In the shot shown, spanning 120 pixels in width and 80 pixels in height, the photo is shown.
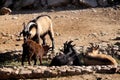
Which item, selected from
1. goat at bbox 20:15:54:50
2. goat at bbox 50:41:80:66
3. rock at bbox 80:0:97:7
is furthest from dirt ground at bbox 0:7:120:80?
goat at bbox 50:41:80:66

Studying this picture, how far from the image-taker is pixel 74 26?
65.7ft

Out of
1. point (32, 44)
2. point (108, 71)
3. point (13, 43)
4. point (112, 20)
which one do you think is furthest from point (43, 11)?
point (108, 71)

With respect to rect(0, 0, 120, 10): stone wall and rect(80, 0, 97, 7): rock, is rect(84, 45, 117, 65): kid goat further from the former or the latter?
rect(0, 0, 120, 10): stone wall

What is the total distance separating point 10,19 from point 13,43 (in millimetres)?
4148

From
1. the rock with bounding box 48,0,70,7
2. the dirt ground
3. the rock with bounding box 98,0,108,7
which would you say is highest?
the rock with bounding box 48,0,70,7

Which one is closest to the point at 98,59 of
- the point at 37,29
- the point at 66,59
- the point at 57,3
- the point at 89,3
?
the point at 66,59

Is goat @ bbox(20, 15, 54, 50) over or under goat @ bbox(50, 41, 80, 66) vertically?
over

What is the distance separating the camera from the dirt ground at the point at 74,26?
17.7m

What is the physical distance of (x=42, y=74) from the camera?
10711 millimetres

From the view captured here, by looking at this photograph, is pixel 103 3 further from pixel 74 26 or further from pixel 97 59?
pixel 97 59

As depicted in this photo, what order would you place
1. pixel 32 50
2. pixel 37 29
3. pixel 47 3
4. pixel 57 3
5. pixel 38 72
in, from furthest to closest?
pixel 47 3 → pixel 57 3 → pixel 37 29 → pixel 32 50 → pixel 38 72

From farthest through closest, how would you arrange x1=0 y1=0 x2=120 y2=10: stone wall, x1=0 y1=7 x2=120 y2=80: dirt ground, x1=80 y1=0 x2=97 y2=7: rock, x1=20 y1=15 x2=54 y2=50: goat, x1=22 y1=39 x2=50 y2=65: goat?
1. x1=0 y1=0 x2=120 y2=10: stone wall
2. x1=80 y1=0 x2=97 y2=7: rock
3. x1=0 y1=7 x2=120 y2=80: dirt ground
4. x1=20 y1=15 x2=54 y2=50: goat
5. x1=22 y1=39 x2=50 y2=65: goat

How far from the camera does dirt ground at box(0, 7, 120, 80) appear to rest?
17.7 m

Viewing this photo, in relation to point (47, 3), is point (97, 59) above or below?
below
